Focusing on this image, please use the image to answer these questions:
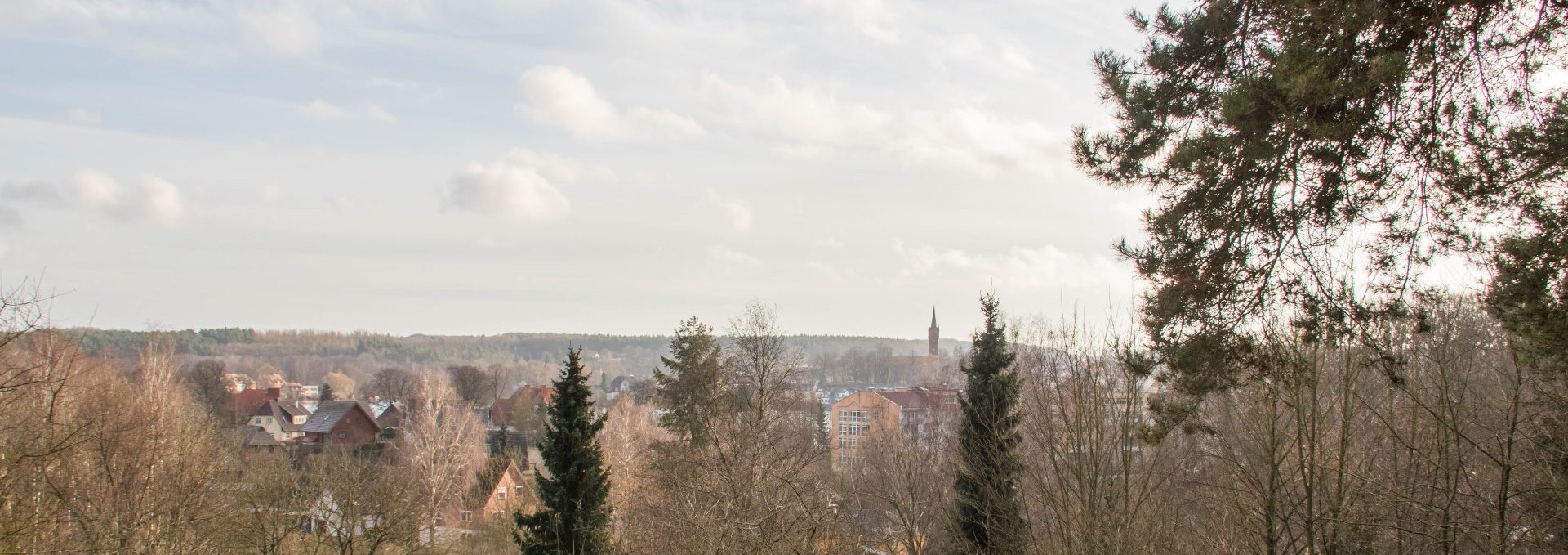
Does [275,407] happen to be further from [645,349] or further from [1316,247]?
[645,349]

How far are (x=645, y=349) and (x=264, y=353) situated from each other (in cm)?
6547

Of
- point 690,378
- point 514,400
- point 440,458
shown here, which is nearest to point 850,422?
point 514,400

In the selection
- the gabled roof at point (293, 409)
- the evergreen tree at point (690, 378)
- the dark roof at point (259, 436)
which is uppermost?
the evergreen tree at point (690, 378)

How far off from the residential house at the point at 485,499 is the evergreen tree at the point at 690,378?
1051 cm

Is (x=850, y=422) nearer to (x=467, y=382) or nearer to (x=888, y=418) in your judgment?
(x=888, y=418)

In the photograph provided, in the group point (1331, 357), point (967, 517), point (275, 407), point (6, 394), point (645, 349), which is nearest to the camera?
point (6, 394)

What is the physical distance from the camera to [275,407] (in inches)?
2854

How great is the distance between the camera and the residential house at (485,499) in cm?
3531

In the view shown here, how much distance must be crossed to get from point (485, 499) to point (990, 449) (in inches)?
987

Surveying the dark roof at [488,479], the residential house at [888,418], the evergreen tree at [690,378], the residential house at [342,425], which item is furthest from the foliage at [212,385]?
the evergreen tree at [690,378]

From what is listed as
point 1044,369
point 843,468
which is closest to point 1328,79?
point 1044,369

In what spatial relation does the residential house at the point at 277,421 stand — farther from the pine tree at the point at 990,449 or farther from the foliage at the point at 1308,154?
the foliage at the point at 1308,154

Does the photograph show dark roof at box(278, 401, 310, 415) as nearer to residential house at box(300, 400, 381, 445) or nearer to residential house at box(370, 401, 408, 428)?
residential house at box(370, 401, 408, 428)

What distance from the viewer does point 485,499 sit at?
3709cm
